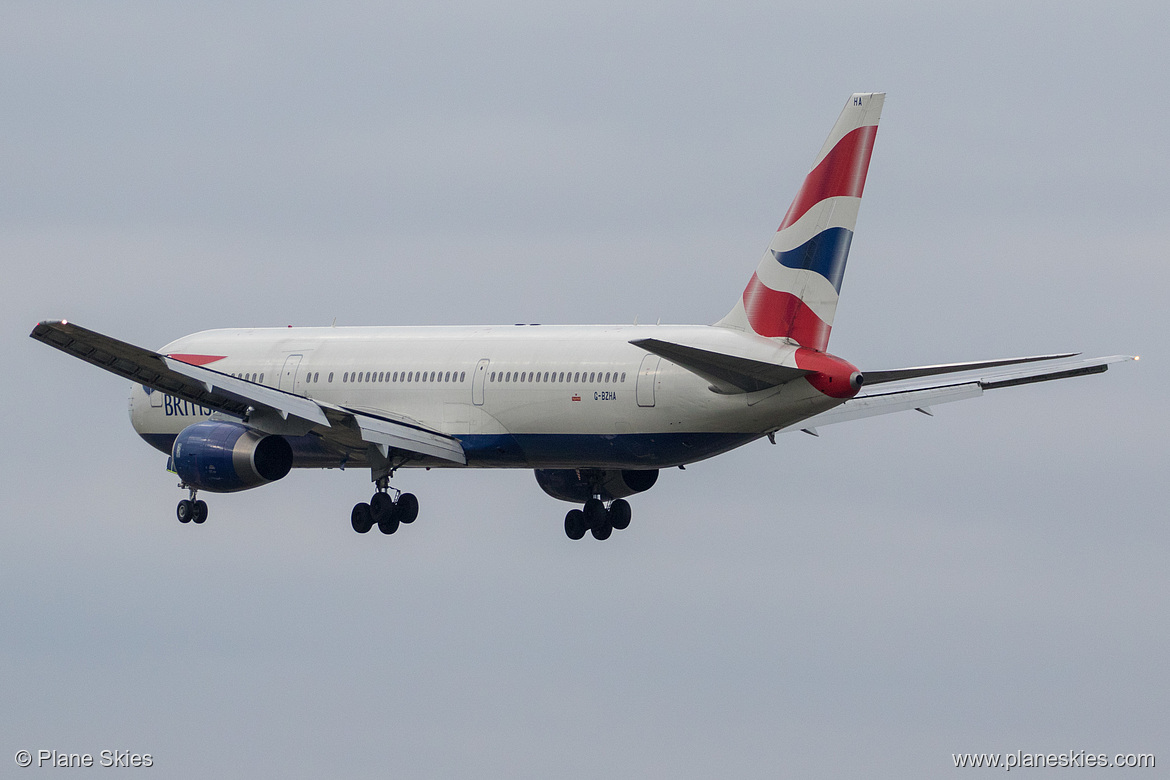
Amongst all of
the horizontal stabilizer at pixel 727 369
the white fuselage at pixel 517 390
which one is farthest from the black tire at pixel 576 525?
the horizontal stabilizer at pixel 727 369

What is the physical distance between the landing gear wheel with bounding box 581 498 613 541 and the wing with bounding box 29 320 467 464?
17.4ft

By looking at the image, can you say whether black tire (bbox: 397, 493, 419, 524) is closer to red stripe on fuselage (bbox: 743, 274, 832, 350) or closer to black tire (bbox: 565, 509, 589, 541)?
black tire (bbox: 565, 509, 589, 541)

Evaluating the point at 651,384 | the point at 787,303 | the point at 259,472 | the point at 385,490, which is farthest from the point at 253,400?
the point at 787,303

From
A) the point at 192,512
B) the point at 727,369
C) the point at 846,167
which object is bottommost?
the point at 192,512

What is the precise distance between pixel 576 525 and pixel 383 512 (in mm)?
6289

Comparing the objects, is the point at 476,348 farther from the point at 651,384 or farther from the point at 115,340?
the point at 115,340

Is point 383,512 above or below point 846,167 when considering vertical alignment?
below

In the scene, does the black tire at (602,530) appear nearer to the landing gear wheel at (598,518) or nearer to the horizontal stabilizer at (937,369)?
the landing gear wheel at (598,518)

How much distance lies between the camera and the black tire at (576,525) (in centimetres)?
5656

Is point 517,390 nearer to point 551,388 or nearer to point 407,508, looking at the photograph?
point 551,388

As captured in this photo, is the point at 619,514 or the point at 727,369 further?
the point at 619,514

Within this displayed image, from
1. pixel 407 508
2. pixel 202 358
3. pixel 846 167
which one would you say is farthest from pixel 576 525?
pixel 846 167

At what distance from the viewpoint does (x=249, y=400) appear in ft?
158

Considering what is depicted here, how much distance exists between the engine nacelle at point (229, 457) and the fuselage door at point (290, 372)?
169 inches
